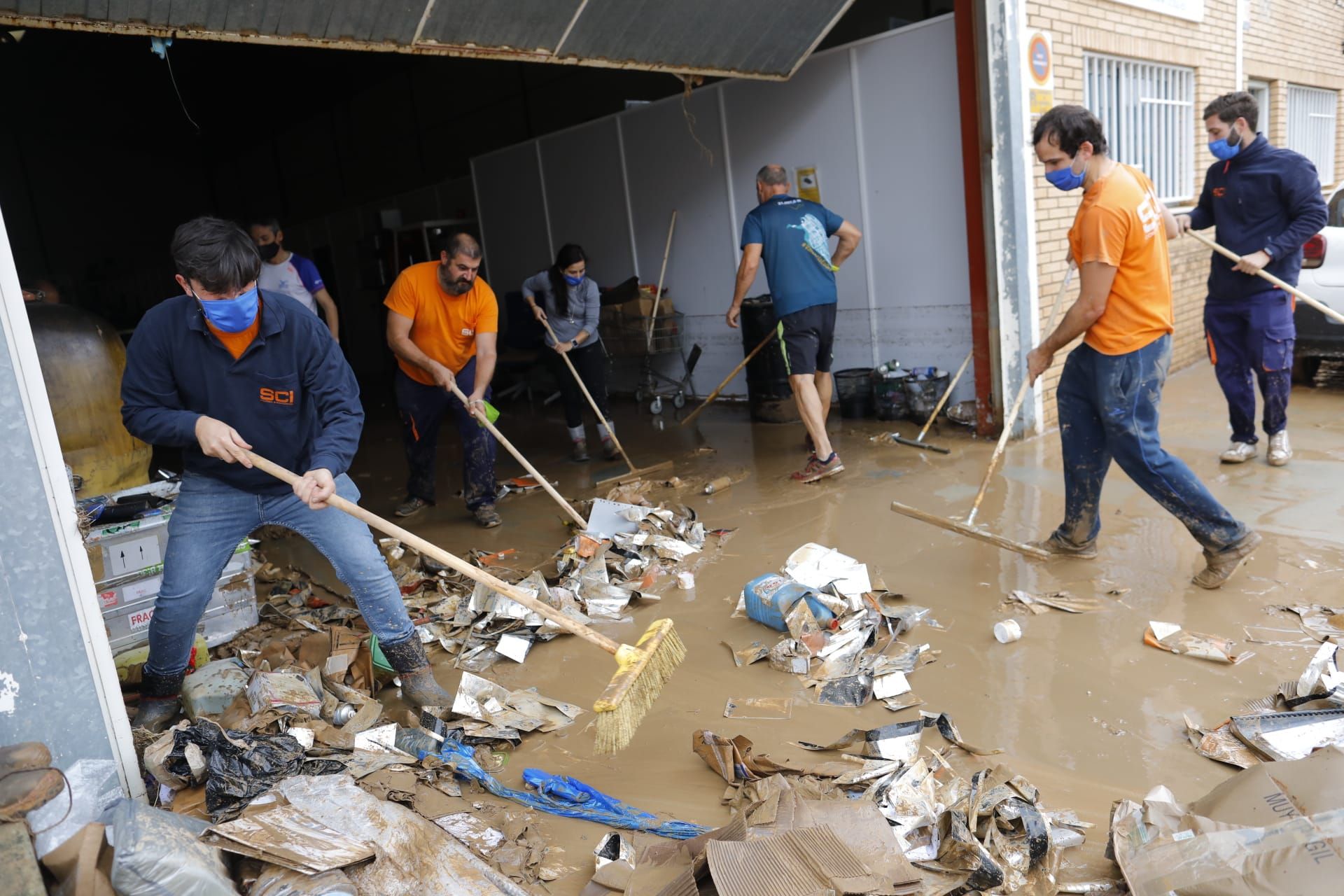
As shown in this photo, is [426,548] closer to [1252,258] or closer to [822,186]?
[1252,258]

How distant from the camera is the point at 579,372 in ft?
26.5

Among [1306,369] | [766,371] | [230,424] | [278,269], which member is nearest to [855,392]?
[766,371]

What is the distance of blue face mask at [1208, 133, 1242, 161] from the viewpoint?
5609mm

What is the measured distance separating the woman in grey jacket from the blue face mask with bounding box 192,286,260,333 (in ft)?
14.1

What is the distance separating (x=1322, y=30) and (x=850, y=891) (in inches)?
524

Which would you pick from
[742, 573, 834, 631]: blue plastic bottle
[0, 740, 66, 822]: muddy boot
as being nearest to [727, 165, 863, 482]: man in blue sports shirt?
[742, 573, 834, 631]: blue plastic bottle

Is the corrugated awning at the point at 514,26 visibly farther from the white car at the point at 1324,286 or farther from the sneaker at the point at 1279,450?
the sneaker at the point at 1279,450

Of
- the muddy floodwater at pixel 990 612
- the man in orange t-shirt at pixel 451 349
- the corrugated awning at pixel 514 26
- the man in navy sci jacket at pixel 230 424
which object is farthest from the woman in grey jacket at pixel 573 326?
A: the man in navy sci jacket at pixel 230 424

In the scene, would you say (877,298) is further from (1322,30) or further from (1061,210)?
(1322,30)

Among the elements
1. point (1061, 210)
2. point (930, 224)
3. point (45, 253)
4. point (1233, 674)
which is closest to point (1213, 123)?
point (1061, 210)

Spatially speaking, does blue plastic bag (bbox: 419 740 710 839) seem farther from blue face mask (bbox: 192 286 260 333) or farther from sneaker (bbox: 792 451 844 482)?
sneaker (bbox: 792 451 844 482)

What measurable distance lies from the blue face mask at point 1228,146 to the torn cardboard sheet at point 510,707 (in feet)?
16.9

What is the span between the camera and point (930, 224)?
759 cm

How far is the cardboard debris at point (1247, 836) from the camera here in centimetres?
206
